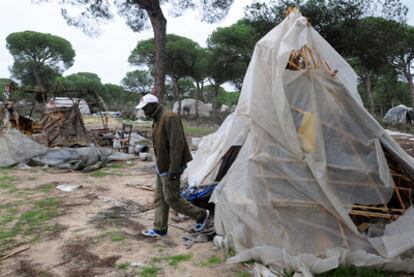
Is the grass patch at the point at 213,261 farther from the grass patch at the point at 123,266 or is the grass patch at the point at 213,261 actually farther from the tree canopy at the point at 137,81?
the tree canopy at the point at 137,81

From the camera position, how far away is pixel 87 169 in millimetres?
8266

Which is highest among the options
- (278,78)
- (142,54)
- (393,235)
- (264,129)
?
(142,54)

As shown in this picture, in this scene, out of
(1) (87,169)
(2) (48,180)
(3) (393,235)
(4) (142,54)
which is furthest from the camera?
(4) (142,54)

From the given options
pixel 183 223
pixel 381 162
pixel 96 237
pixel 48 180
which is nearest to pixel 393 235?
pixel 381 162

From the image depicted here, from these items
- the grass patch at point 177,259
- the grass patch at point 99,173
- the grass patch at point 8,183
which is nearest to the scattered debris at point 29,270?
the grass patch at point 177,259

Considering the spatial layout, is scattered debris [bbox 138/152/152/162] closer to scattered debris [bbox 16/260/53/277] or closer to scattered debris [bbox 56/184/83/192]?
scattered debris [bbox 56/184/83/192]

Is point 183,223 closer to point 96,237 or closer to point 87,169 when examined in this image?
point 96,237

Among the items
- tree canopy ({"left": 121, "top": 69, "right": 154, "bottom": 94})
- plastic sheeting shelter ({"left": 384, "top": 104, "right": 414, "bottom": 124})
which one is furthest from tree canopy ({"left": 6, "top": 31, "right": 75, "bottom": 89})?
plastic sheeting shelter ({"left": 384, "top": 104, "right": 414, "bottom": 124})

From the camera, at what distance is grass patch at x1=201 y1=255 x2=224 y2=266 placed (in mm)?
3355

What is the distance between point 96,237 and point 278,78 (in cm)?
256

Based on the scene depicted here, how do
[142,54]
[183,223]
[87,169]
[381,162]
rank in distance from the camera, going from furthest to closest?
[142,54], [87,169], [183,223], [381,162]

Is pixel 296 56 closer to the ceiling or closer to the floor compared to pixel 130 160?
closer to the ceiling

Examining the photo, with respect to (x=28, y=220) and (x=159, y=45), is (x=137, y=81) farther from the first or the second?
(x=28, y=220)

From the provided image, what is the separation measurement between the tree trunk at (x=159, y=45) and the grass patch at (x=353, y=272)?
29.1 feet
